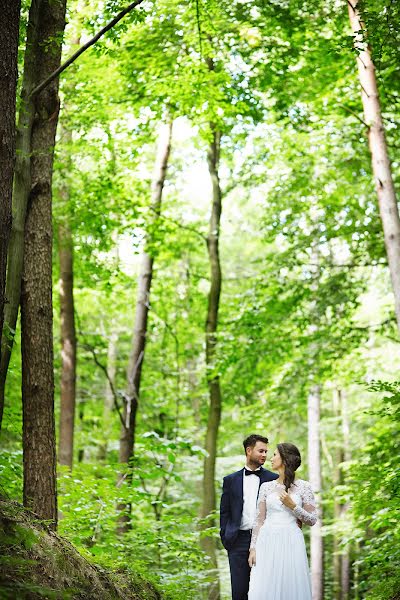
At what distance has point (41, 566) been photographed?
466 cm

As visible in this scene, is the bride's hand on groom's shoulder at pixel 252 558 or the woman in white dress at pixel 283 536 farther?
the bride's hand on groom's shoulder at pixel 252 558

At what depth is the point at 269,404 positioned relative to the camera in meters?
16.3

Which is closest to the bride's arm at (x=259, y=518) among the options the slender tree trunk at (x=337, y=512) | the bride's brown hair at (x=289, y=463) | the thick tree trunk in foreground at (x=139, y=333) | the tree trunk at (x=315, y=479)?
the bride's brown hair at (x=289, y=463)

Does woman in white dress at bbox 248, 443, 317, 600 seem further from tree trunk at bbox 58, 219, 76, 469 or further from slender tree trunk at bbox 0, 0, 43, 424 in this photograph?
tree trunk at bbox 58, 219, 76, 469

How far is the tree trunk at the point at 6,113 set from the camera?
182 inches

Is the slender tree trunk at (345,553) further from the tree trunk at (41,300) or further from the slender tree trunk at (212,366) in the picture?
the tree trunk at (41,300)

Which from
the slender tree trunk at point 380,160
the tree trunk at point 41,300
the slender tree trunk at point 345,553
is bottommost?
the slender tree trunk at point 345,553

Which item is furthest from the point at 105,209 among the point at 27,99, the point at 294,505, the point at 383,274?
the point at 294,505

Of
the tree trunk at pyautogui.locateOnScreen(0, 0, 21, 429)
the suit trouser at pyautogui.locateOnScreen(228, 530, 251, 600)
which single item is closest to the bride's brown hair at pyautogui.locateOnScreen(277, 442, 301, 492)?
the suit trouser at pyautogui.locateOnScreen(228, 530, 251, 600)

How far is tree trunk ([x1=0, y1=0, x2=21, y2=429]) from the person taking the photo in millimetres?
4617

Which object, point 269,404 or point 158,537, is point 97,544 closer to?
point 158,537

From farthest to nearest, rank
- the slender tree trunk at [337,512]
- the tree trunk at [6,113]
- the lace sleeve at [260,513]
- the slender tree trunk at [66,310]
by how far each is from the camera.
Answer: the slender tree trunk at [337,512] → the slender tree trunk at [66,310] → the lace sleeve at [260,513] → the tree trunk at [6,113]

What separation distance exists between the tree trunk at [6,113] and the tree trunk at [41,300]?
5.81 feet

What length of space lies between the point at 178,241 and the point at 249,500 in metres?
11.9
